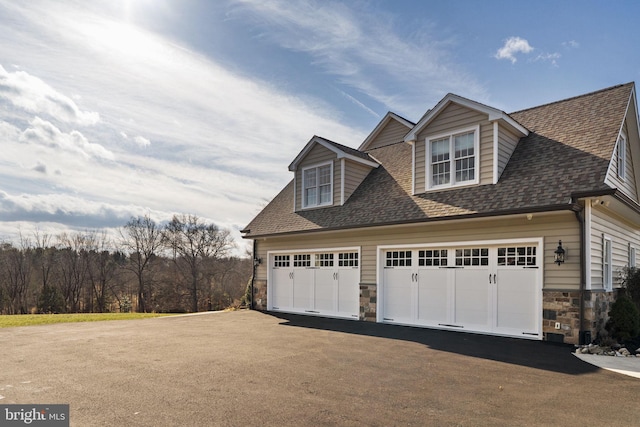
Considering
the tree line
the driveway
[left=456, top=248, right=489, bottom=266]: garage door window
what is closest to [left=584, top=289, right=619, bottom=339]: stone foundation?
the driveway

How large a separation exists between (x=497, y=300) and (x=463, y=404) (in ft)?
17.8

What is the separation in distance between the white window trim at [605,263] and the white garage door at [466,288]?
5.49 ft

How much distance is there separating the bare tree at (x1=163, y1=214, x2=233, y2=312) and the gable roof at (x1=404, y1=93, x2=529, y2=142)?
1249 inches

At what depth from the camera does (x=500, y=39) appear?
1140cm

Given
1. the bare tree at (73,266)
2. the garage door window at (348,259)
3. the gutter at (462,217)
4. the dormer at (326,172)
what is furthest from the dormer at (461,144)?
the bare tree at (73,266)

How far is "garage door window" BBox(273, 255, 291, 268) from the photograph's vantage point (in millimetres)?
15023

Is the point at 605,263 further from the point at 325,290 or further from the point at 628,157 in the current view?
the point at 325,290

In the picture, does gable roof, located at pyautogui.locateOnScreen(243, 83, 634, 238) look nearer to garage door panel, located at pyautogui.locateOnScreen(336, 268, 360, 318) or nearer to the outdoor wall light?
the outdoor wall light

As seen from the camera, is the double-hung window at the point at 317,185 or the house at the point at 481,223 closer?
the house at the point at 481,223

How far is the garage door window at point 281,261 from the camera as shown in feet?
49.3

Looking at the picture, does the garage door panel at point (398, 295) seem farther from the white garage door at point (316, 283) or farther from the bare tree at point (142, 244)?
the bare tree at point (142, 244)

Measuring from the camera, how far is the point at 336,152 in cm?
1395

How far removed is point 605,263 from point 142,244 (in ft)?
128

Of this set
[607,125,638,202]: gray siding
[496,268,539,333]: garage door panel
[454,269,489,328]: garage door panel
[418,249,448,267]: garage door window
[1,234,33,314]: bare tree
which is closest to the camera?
[496,268,539,333]: garage door panel
